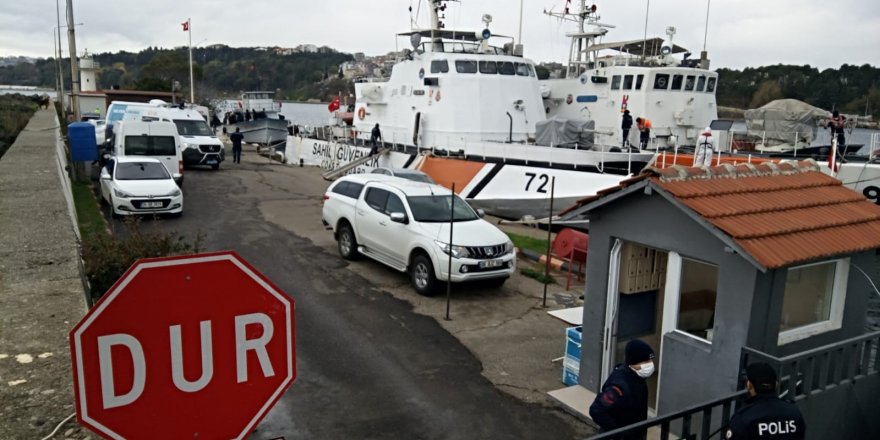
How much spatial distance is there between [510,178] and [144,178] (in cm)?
1010

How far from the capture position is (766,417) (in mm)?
3869

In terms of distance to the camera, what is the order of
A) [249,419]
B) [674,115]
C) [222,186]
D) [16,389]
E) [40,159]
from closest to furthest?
1. [249,419]
2. [16,389]
3. [40,159]
4. [674,115]
5. [222,186]

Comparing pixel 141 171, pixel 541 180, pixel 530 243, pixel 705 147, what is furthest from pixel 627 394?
pixel 141 171

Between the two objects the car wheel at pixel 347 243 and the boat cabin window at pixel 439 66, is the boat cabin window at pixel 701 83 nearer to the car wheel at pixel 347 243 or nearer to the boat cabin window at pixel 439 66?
the boat cabin window at pixel 439 66

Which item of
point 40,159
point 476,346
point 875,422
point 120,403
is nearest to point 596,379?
point 476,346

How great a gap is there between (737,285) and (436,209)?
21.8ft

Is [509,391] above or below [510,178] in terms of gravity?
below

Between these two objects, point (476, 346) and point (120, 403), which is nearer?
point (120, 403)

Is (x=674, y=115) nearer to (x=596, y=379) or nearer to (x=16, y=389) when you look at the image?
(x=596, y=379)

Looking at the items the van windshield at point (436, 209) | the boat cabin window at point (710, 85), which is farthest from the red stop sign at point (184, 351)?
the boat cabin window at point (710, 85)

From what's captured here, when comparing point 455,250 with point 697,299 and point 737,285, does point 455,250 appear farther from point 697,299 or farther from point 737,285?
point 737,285

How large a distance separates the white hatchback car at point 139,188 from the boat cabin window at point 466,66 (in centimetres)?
999

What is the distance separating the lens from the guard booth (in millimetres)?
5449

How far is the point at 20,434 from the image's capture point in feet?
12.1
